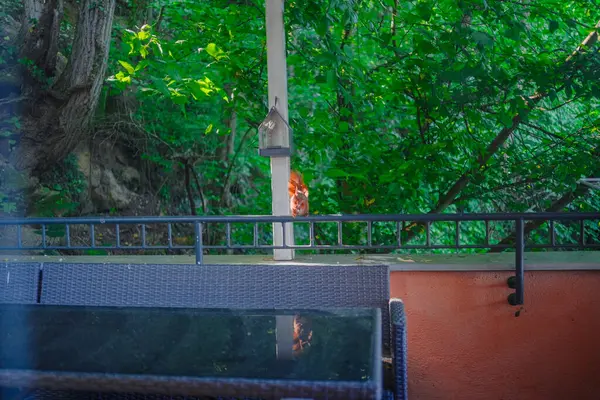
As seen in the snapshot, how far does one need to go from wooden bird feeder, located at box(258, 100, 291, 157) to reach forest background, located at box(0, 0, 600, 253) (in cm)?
36

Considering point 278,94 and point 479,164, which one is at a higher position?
point 278,94

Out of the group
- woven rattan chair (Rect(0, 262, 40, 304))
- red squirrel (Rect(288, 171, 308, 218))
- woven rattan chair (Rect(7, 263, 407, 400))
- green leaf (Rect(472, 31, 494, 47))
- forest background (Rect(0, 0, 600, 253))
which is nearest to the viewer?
woven rattan chair (Rect(7, 263, 407, 400))

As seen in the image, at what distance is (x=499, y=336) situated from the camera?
2465 millimetres

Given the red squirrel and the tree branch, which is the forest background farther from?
the red squirrel

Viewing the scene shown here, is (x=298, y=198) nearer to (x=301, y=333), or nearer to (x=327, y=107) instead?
(x=301, y=333)

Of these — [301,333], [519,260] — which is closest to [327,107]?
[519,260]

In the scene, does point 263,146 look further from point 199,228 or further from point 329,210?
point 329,210

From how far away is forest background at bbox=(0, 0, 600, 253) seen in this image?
339cm

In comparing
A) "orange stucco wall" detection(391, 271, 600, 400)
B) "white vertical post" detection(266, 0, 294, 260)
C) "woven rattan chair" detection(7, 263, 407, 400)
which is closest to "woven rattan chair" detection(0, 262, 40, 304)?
"woven rattan chair" detection(7, 263, 407, 400)

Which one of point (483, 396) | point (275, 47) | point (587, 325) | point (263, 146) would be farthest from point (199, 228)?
point (587, 325)

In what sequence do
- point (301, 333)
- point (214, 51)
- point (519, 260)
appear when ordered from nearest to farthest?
1. point (301, 333)
2. point (519, 260)
3. point (214, 51)

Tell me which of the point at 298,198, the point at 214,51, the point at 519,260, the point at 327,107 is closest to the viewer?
the point at 519,260

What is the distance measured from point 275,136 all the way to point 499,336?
1.29 metres

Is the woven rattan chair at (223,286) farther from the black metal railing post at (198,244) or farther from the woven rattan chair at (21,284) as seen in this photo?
the black metal railing post at (198,244)
